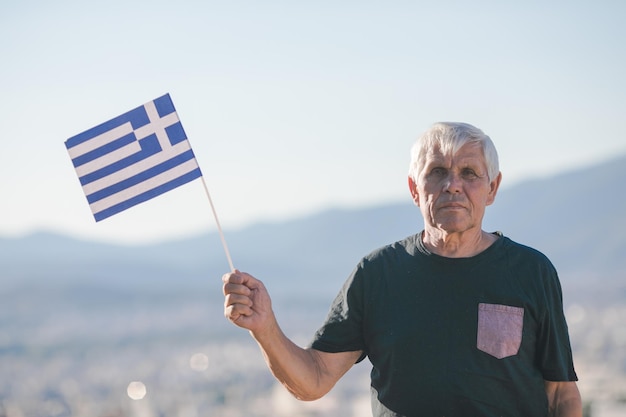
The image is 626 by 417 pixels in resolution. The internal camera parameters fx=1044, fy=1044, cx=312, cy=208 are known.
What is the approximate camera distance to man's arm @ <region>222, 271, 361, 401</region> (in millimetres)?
3303

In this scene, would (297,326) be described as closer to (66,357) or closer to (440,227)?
(66,357)

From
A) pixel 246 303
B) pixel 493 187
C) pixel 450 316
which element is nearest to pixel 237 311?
pixel 246 303

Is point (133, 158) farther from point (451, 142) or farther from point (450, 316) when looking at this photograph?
point (450, 316)

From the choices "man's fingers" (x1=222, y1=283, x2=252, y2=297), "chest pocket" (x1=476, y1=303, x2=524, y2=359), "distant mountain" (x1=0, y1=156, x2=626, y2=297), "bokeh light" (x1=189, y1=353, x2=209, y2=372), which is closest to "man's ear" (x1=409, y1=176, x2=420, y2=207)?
"chest pocket" (x1=476, y1=303, x2=524, y2=359)

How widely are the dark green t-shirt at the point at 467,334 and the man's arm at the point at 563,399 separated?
3cm

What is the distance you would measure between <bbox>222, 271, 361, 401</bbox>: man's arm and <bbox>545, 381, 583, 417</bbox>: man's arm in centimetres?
65

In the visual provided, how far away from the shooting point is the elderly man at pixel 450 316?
3.32m

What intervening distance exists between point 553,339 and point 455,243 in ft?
1.45

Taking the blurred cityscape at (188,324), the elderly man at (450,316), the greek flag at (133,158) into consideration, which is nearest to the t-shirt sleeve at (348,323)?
the elderly man at (450,316)

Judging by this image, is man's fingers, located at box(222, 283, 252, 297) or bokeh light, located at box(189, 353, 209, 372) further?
bokeh light, located at box(189, 353, 209, 372)

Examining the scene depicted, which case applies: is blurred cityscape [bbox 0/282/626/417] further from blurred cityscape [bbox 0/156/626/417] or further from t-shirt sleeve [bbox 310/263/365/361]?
t-shirt sleeve [bbox 310/263/365/361]

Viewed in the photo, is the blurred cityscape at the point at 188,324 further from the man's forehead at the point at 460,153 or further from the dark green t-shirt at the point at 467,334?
the man's forehead at the point at 460,153

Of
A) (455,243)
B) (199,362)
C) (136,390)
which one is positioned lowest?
(199,362)

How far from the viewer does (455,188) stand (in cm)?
337
